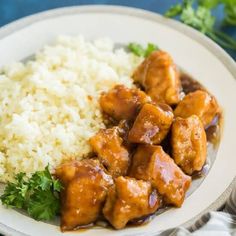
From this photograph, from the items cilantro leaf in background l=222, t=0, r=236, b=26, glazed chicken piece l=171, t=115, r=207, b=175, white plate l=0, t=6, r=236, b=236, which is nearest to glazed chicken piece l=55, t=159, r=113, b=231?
glazed chicken piece l=171, t=115, r=207, b=175

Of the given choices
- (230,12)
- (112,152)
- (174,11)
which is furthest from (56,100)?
(230,12)

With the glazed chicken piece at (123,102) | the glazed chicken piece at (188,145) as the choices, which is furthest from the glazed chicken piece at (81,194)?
the glazed chicken piece at (123,102)

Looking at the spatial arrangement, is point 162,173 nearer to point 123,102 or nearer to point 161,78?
point 123,102

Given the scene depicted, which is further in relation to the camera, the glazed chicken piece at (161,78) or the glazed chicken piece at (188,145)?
the glazed chicken piece at (161,78)

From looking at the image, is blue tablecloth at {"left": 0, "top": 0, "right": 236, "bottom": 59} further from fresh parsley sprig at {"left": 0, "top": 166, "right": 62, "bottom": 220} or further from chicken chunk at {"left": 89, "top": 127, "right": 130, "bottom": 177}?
fresh parsley sprig at {"left": 0, "top": 166, "right": 62, "bottom": 220}

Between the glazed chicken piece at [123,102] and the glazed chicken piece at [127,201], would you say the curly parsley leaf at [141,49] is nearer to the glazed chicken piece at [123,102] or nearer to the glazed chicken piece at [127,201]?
the glazed chicken piece at [123,102]

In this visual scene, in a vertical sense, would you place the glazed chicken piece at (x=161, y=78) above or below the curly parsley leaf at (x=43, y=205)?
above

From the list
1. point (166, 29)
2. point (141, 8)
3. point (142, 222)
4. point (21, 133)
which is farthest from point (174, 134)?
point (141, 8)
